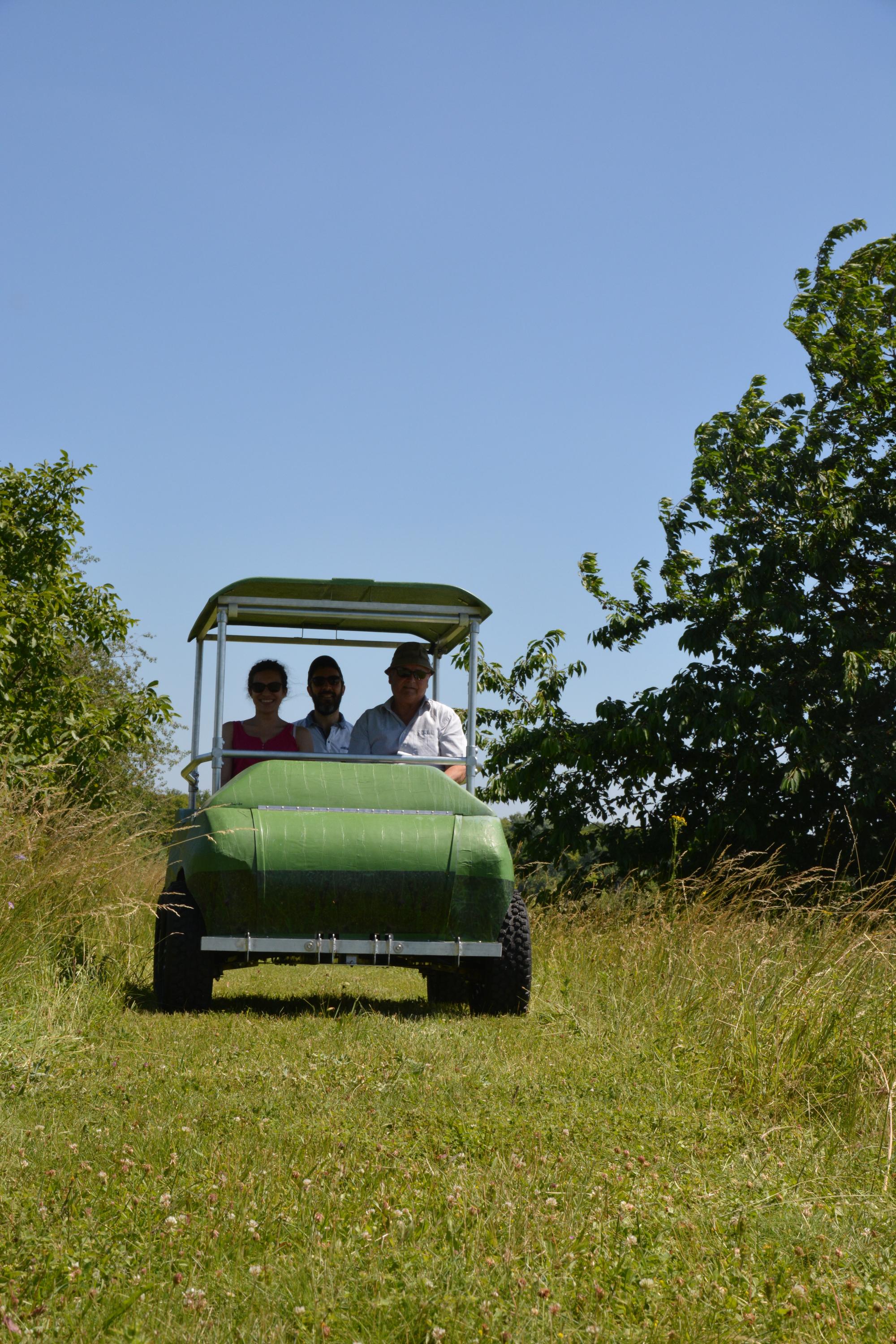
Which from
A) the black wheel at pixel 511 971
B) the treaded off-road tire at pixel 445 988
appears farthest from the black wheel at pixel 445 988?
the black wheel at pixel 511 971

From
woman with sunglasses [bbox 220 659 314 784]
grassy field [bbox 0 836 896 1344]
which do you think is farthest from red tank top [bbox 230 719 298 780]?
grassy field [bbox 0 836 896 1344]

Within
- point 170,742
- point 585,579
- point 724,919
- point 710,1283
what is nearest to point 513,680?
point 585,579

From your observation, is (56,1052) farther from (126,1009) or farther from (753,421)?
(753,421)

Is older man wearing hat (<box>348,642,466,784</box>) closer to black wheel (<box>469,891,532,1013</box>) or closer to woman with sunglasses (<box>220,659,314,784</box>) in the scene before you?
woman with sunglasses (<box>220,659,314,784</box>)

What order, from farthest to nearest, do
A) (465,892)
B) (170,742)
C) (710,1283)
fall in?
(170,742), (465,892), (710,1283)

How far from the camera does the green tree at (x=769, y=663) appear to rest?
13.7 meters

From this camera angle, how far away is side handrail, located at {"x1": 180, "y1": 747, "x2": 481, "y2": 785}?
7.80 metres

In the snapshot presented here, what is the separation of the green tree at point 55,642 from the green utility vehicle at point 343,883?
593 centimetres

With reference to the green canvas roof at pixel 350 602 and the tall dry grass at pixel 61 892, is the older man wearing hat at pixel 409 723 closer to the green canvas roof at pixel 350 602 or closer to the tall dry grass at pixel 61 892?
the green canvas roof at pixel 350 602

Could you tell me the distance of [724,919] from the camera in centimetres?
813

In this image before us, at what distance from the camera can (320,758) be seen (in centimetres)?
784

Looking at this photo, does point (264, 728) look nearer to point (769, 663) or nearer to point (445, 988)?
point (445, 988)

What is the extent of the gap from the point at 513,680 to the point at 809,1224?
12.0 metres

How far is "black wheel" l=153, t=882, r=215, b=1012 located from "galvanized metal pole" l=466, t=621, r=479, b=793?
1874 mm
